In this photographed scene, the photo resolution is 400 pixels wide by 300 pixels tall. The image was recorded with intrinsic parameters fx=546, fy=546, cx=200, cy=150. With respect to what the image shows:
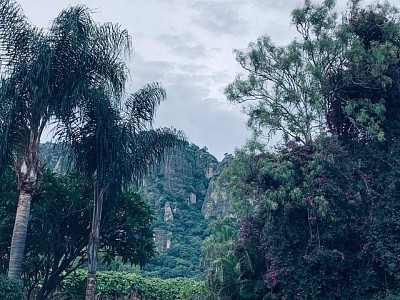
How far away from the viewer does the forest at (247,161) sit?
9.83m

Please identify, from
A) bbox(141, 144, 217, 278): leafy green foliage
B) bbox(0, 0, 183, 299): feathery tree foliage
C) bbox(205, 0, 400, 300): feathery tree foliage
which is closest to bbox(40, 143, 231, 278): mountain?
bbox(141, 144, 217, 278): leafy green foliage

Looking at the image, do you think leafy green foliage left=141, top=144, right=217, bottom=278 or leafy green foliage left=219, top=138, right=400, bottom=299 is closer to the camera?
leafy green foliage left=219, top=138, right=400, bottom=299

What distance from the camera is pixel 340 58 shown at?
13867mm

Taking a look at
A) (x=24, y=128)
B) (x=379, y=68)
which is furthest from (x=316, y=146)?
(x=24, y=128)

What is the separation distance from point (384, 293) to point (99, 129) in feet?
23.6


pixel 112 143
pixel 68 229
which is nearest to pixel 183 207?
pixel 68 229

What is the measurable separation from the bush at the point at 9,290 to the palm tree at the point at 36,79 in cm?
65

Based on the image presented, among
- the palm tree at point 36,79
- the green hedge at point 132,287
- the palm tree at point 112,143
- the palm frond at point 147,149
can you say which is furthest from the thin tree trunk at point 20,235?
the green hedge at point 132,287

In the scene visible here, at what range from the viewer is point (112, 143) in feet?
34.8

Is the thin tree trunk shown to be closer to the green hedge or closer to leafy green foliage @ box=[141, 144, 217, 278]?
the green hedge

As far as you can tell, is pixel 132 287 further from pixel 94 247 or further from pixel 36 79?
pixel 36 79

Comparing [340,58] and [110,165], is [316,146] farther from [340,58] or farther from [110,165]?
[110,165]

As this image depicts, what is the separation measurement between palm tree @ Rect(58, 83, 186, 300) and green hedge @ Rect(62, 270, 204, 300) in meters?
4.14

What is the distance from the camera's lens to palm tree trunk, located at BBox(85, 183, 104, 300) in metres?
10.9
